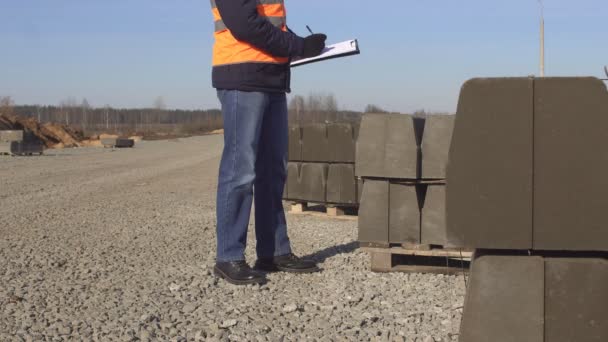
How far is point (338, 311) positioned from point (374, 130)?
1593mm

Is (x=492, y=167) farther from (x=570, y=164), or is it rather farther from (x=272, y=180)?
(x=272, y=180)

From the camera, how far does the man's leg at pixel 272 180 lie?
15.2ft

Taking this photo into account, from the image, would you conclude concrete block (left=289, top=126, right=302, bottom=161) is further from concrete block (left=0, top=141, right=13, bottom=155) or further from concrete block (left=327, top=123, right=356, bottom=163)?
concrete block (left=0, top=141, right=13, bottom=155)

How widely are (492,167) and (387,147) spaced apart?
7.66 ft

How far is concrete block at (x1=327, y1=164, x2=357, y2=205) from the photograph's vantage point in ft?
26.5

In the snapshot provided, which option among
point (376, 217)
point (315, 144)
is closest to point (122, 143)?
point (315, 144)

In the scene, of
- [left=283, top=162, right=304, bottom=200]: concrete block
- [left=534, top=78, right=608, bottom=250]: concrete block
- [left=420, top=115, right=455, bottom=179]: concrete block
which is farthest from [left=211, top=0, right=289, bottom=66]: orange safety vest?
[left=283, top=162, right=304, bottom=200]: concrete block

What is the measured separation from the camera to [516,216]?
8.93ft

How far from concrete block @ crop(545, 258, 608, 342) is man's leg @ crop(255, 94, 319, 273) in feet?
7.45

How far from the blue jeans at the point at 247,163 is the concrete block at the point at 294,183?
3924 millimetres

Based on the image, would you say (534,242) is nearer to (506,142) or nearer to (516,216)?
(516,216)

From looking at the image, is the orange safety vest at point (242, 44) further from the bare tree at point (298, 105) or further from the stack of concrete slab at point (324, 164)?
the bare tree at point (298, 105)

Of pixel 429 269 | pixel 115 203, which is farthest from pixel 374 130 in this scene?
pixel 115 203

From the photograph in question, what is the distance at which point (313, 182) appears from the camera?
28.0 feet
